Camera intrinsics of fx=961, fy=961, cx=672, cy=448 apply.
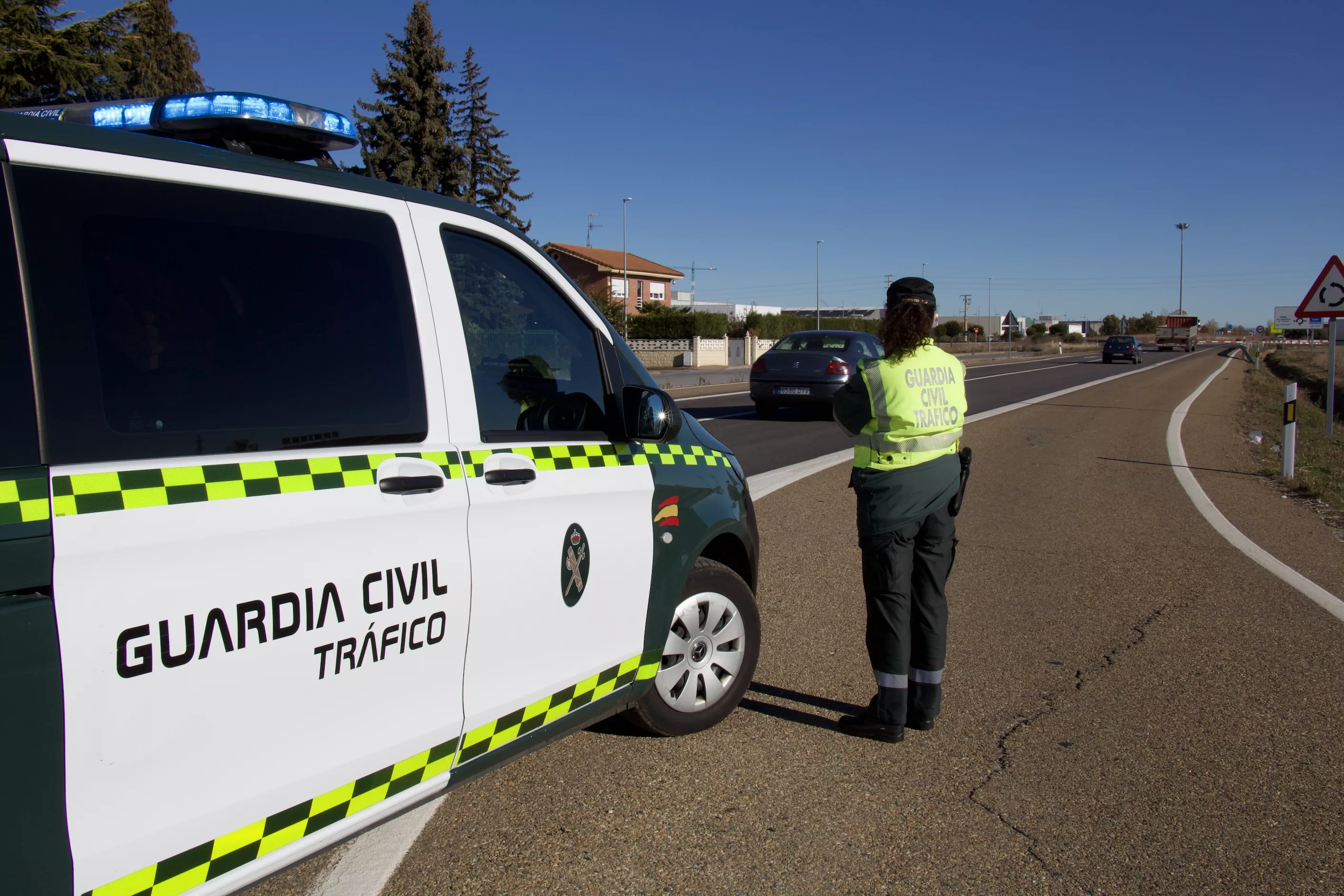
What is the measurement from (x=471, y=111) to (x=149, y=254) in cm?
4752

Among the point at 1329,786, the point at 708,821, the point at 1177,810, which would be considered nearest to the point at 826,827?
the point at 708,821

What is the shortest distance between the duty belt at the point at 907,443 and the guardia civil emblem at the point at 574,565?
4.27ft

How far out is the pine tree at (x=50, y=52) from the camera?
15.8 metres

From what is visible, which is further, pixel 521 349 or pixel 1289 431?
Result: pixel 1289 431

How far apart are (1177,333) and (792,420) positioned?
82252 millimetres

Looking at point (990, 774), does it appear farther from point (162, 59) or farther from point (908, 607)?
point (162, 59)

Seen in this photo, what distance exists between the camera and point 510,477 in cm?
266

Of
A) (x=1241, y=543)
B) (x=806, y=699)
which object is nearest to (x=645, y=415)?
(x=806, y=699)

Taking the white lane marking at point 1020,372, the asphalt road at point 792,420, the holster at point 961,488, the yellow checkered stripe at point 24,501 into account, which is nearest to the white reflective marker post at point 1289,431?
the asphalt road at point 792,420

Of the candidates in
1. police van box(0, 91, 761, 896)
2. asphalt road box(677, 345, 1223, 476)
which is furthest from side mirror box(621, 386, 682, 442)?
asphalt road box(677, 345, 1223, 476)

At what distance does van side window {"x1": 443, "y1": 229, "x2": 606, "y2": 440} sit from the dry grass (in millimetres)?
8763

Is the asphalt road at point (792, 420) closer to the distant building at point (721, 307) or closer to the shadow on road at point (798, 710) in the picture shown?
the shadow on road at point (798, 710)

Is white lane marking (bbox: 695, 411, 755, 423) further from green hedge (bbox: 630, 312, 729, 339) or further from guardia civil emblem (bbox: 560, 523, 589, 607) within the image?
green hedge (bbox: 630, 312, 729, 339)

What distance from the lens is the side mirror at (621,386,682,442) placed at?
3.11 m
